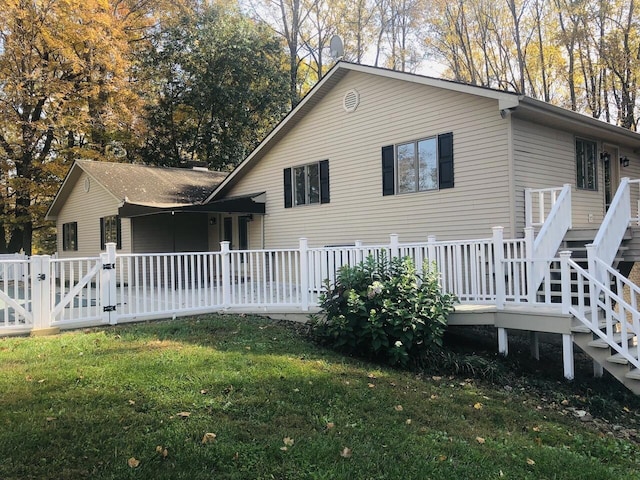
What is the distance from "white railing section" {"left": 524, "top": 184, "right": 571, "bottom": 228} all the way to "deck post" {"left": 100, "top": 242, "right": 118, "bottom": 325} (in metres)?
7.39


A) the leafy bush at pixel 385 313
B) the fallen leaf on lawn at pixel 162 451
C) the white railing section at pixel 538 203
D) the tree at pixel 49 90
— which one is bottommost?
the fallen leaf on lawn at pixel 162 451

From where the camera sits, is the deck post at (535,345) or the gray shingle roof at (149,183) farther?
the gray shingle roof at (149,183)

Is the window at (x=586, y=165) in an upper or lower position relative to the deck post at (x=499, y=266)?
→ upper

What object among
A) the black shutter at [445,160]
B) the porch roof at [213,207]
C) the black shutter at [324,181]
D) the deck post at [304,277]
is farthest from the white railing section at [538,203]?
the porch roof at [213,207]

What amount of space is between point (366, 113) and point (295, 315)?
591 cm

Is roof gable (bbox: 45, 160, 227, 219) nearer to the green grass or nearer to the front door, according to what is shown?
the green grass

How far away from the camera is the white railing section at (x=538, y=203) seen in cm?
912

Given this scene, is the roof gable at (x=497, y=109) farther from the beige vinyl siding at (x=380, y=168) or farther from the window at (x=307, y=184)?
the window at (x=307, y=184)

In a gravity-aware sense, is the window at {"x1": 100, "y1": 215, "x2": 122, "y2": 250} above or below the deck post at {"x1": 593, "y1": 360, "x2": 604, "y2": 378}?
above

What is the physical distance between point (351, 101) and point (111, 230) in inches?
411

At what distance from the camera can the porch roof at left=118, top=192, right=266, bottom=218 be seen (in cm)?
1398

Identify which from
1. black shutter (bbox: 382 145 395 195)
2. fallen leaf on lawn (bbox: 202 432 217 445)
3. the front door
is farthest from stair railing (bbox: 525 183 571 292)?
fallen leaf on lawn (bbox: 202 432 217 445)

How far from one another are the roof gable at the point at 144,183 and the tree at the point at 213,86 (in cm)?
648

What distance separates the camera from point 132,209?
1509 centimetres
